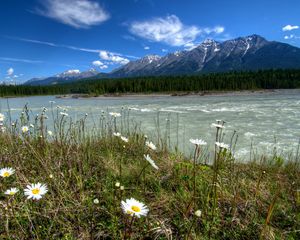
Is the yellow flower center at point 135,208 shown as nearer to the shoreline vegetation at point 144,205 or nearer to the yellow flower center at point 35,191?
the shoreline vegetation at point 144,205

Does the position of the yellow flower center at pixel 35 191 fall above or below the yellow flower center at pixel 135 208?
above

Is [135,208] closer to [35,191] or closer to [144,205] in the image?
[35,191]

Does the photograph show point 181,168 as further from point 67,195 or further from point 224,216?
point 67,195

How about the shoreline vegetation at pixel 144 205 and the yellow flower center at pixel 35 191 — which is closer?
the yellow flower center at pixel 35 191

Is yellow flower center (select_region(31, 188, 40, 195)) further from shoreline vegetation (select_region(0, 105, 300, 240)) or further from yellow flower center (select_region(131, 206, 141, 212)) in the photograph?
yellow flower center (select_region(131, 206, 141, 212))

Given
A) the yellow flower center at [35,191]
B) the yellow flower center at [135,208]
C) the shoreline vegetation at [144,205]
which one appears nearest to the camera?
the yellow flower center at [135,208]

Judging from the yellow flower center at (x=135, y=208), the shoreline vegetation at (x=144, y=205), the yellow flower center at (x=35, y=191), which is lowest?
the shoreline vegetation at (x=144, y=205)

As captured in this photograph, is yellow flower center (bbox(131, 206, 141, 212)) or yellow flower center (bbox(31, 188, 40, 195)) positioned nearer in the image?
yellow flower center (bbox(131, 206, 141, 212))

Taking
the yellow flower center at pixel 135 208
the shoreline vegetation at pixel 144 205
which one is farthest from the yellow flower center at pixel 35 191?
the yellow flower center at pixel 135 208

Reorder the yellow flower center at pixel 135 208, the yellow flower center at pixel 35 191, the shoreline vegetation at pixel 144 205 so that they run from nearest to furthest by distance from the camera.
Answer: the yellow flower center at pixel 135 208 → the yellow flower center at pixel 35 191 → the shoreline vegetation at pixel 144 205

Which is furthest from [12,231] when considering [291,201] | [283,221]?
[291,201]

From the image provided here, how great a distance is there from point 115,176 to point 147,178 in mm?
437

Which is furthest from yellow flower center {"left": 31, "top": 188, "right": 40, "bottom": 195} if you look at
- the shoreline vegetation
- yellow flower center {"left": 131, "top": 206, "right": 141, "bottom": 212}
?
yellow flower center {"left": 131, "top": 206, "right": 141, "bottom": 212}

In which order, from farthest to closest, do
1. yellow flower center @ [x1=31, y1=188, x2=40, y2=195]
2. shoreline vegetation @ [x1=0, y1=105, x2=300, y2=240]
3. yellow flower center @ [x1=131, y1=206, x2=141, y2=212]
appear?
shoreline vegetation @ [x1=0, y1=105, x2=300, y2=240] < yellow flower center @ [x1=31, y1=188, x2=40, y2=195] < yellow flower center @ [x1=131, y1=206, x2=141, y2=212]
